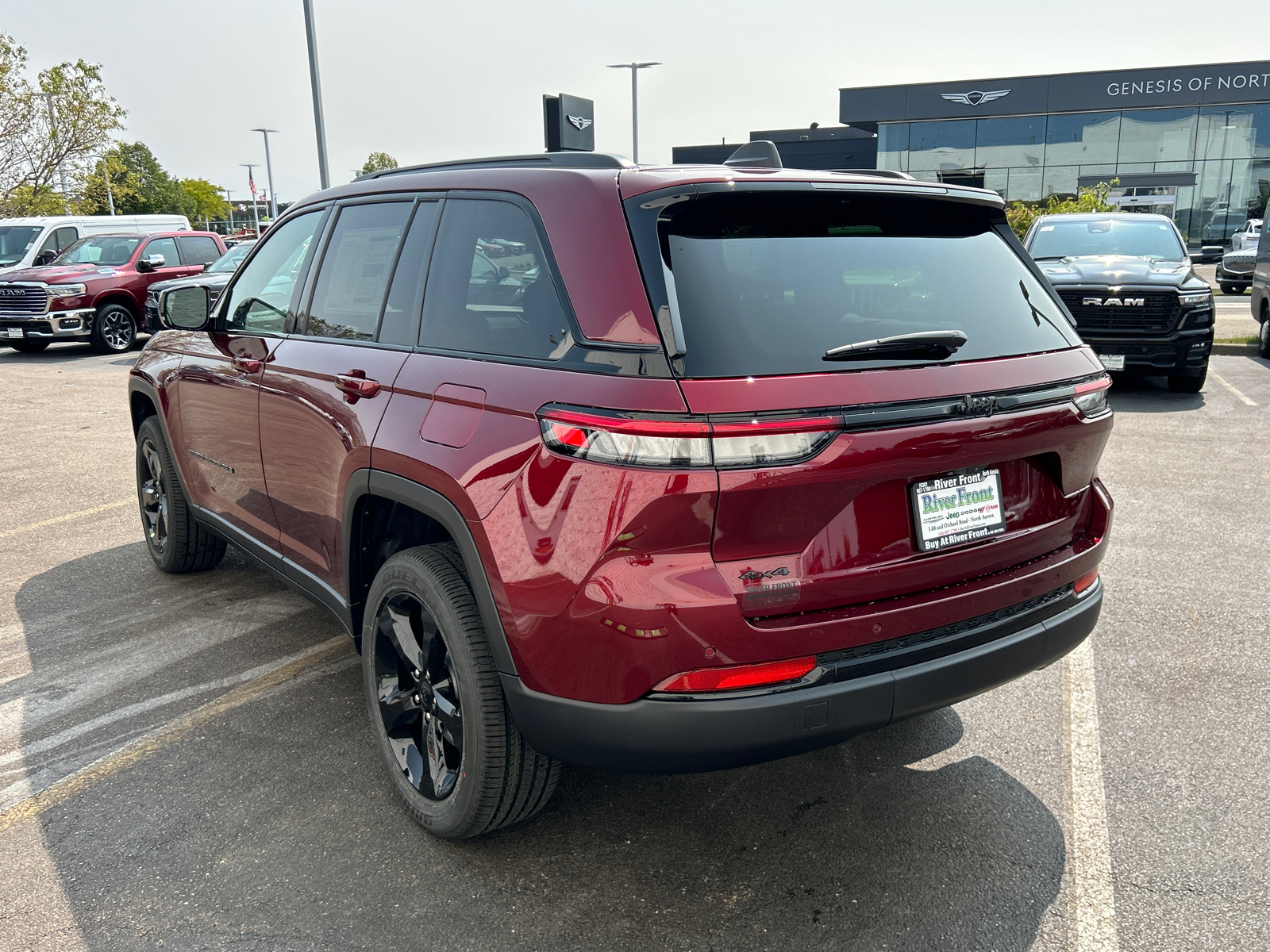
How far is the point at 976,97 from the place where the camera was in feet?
132

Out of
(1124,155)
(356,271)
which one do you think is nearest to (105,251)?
(356,271)

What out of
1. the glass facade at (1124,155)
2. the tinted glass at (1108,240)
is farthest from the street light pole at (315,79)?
the glass facade at (1124,155)

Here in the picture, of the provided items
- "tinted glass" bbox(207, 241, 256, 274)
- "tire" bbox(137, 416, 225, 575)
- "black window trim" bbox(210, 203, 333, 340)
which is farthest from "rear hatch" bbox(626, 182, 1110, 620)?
"tinted glass" bbox(207, 241, 256, 274)

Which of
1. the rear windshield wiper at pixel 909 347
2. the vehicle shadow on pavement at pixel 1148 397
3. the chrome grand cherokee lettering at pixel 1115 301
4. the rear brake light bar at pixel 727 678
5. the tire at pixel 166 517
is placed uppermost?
the rear windshield wiper at pixel 909 347

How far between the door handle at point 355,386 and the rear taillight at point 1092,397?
1.98 m

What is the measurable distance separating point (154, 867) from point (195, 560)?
2.61 metres

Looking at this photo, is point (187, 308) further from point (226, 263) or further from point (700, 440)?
point (226, 263)

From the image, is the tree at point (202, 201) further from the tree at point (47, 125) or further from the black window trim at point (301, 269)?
the black window trim at point (301, 269)

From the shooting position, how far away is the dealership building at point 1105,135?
1487 inches

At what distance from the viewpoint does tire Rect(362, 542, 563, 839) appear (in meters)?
2.46

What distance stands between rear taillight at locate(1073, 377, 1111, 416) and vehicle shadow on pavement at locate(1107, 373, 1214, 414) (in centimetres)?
657

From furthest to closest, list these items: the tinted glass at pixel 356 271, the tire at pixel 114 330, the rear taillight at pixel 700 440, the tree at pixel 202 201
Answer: the tree at pixel 202 201, the tire at pixel 114 330, the tinted glass at pixel 356 271, the rear taillight at pixel 700 440

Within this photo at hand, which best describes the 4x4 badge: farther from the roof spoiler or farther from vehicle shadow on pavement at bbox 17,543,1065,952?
the roof spoiler

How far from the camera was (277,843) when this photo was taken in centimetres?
271
